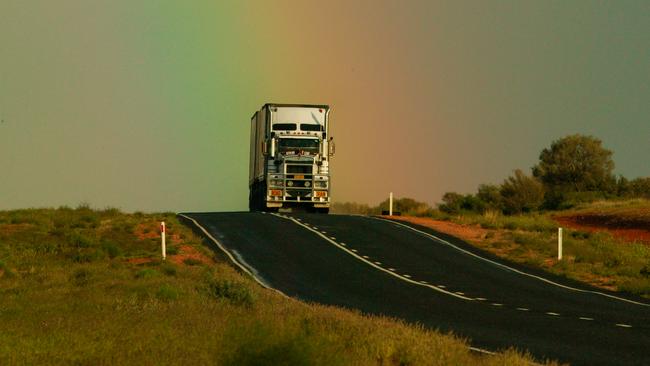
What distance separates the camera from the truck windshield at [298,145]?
164 feet

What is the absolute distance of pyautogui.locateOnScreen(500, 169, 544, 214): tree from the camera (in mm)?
81000

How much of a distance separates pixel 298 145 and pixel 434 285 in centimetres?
2064

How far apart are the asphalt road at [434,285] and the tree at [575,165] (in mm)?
44635

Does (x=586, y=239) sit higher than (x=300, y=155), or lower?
lower

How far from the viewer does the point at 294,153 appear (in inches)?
1977

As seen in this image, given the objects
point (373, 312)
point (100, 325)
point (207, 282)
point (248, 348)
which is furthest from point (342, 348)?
point (207, 282)

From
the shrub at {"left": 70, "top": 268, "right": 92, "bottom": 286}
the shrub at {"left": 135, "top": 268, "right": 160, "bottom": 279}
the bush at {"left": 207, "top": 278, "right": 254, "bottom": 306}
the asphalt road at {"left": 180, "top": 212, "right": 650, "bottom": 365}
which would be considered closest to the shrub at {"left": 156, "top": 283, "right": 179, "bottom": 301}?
the bush at {"left": 207, "top": 278, "right": 254, "bottom": 306}

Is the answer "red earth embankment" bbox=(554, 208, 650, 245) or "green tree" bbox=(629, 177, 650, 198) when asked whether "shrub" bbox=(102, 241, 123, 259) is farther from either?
"green tree" bbox=(629, 177, 650, 198)

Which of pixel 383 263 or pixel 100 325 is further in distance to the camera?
pixel 383 263

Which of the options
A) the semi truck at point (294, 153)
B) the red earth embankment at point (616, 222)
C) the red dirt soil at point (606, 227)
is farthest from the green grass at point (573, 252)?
the semi truck at point (294, 153)

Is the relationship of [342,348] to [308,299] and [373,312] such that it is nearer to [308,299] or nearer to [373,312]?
[373,312]

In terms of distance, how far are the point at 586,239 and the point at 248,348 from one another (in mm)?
35683

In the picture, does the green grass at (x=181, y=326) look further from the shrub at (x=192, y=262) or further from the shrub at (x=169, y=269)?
the shrub at (x=192, y=262)

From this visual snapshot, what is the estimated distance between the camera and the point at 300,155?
50.3 m
